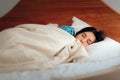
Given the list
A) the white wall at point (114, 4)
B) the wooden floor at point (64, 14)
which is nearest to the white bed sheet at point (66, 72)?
the wooden floor at point (64, 14)

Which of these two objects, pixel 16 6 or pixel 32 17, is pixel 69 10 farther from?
pixel 16 6

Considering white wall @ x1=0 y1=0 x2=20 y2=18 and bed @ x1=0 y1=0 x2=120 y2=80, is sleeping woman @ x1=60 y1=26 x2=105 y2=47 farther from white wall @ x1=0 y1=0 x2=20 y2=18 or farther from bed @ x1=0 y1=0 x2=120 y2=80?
white wall @ x1=0 y1=0 x2=20 y2=18

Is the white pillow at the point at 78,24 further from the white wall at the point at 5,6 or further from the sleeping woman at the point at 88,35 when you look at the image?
the white wall at the point at 5,6

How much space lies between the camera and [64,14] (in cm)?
166

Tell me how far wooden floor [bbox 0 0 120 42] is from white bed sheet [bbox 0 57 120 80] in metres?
0.60

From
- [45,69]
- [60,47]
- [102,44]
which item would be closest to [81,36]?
[102,44]

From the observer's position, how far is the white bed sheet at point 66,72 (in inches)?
36.3

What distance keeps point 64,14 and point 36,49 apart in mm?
583

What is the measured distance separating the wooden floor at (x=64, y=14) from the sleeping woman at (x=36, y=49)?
27 centimetres

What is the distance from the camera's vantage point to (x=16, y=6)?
1661 millimetres

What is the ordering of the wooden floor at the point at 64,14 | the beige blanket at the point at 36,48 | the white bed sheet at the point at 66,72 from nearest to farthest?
the white bed sheet at the point at 66,72 < the beige blanket at the point at 36,48 < the wooden floor at the point at 64,14

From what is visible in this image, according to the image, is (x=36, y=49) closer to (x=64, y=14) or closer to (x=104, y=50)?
(x=104, y=50)

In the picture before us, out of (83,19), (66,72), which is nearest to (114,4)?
(83,19)

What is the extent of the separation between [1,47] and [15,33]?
131 mm
